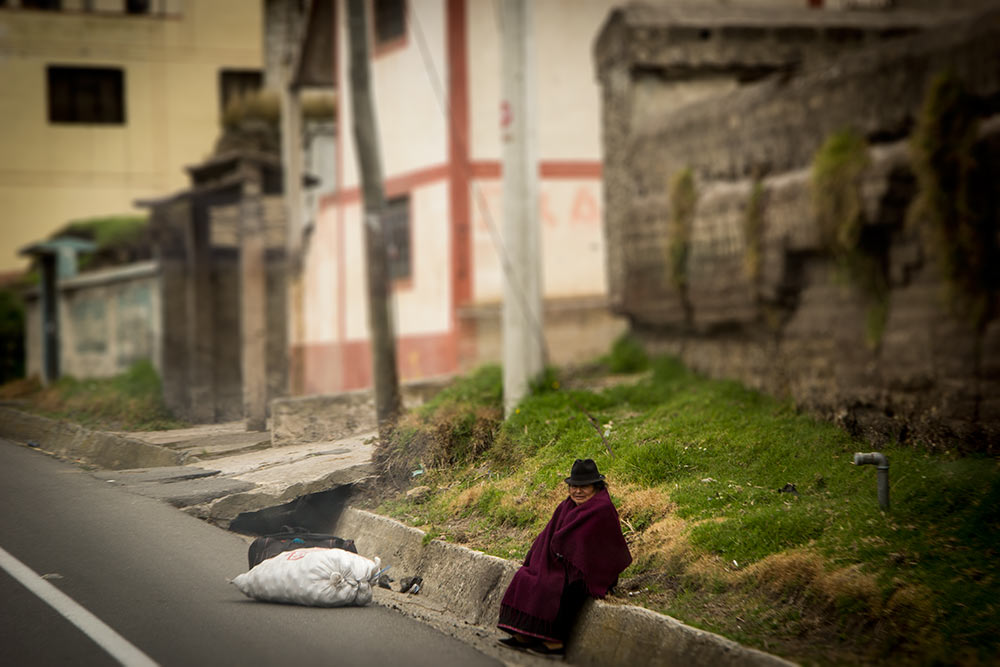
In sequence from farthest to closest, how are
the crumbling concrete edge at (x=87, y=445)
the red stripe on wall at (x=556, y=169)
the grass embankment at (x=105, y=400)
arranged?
the red stripe on wall at (x=556, y=169)
the grass embankment at (x=105, y=400)
the crumbling concrete edge at (x=87, y=445)

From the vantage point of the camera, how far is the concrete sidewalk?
5137 millimetres

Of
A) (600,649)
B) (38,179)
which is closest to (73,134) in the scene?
(38,179)

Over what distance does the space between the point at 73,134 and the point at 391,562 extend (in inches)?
110

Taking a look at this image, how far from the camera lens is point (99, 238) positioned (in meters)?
5.81

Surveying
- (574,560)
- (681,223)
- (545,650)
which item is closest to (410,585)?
(545,650)

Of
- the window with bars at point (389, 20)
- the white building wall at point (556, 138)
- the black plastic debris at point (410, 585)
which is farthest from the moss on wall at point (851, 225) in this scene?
the window with bars at point (389, 20)

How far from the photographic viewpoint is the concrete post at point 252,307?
18.9 ft

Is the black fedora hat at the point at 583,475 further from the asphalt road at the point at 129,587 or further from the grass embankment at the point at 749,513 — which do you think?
the asphalt road at the point at 129,587

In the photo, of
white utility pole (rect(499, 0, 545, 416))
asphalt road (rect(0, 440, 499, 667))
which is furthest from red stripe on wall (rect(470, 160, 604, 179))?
asphalt road (rect(0, 440, 499, 667))

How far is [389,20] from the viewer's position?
1684 cm

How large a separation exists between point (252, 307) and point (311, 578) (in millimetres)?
1796

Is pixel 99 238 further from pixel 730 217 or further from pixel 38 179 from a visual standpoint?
pixel 730 217

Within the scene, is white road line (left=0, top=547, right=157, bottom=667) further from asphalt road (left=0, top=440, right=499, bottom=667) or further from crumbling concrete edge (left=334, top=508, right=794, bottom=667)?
crumbling concrete edge (left=334, top=508, right=794, bottom=667)

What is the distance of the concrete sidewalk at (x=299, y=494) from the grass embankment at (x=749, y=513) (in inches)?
6.2
